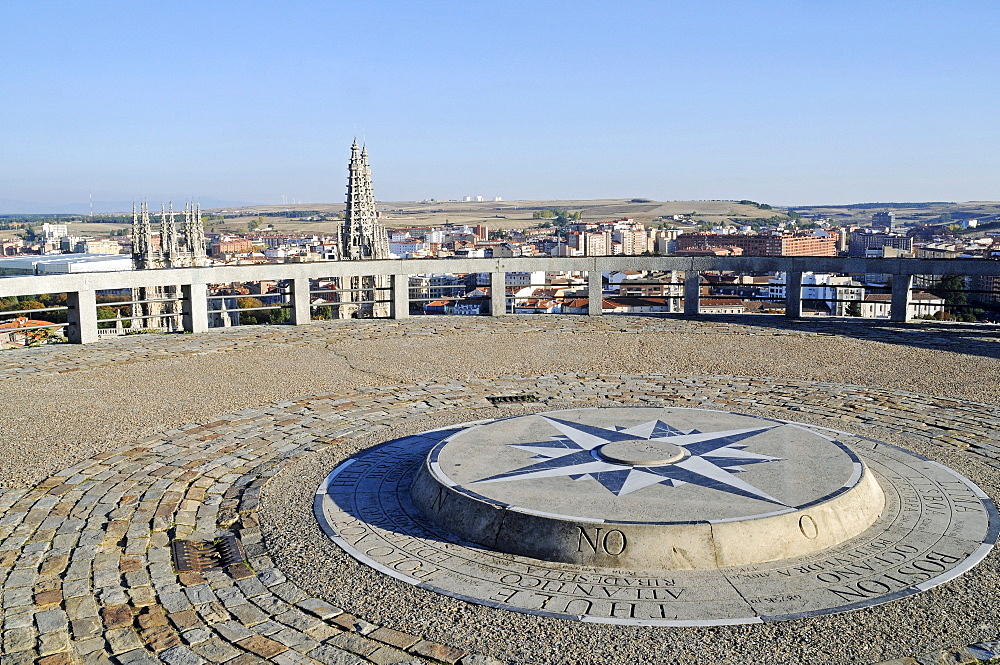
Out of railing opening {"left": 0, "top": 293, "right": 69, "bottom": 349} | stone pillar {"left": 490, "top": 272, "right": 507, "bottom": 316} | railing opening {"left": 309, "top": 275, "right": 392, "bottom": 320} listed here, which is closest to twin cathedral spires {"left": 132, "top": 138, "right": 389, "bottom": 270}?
railing opening {"left": 309, "top": 275, "right": 392, "bottom": 320}

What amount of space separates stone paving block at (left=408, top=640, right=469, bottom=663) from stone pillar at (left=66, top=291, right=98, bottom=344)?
41.7ft

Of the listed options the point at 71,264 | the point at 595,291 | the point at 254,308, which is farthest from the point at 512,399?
the point at 71,264

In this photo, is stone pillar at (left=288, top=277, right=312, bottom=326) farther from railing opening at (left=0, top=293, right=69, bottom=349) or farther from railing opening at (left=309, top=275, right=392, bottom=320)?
railing opening at (left=0, top=293, right=69, bottom=349)

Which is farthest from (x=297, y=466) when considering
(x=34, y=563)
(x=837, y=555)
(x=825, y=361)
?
(x=825, y=361)

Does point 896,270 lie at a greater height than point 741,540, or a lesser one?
greater

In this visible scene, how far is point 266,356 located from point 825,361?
890cm

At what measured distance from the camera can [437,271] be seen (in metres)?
18.8

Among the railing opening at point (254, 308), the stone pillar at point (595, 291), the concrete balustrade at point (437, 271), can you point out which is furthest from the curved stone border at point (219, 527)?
the stone pillar at point (595, 291)

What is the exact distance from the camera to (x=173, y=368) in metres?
13.3

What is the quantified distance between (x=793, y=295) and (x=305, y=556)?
14.6 metres

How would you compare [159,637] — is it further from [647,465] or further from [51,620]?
[647,465]

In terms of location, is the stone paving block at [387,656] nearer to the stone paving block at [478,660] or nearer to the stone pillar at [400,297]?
the stone paving block at [478,660]

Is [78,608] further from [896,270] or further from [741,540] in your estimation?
[896,270]

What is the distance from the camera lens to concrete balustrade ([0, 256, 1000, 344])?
15516 millimetres
